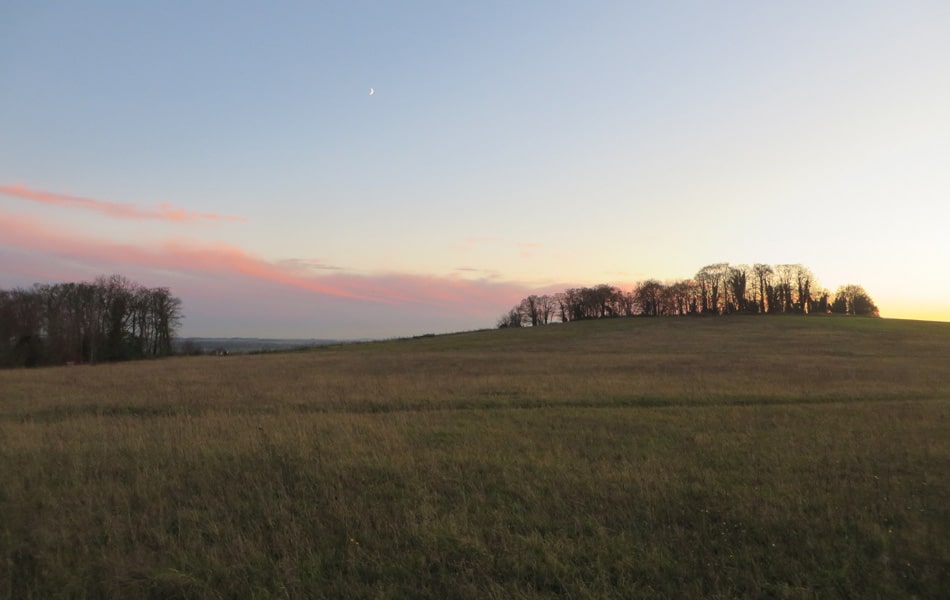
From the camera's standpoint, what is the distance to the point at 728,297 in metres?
118

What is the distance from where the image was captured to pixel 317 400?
61.6 ft

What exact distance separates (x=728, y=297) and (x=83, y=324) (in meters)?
123

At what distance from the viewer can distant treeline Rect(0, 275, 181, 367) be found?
6387 cm

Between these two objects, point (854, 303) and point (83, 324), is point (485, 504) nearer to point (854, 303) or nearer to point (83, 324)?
point (83, 324)

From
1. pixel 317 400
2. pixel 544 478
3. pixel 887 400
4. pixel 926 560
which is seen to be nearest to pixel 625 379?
pixel 887 400

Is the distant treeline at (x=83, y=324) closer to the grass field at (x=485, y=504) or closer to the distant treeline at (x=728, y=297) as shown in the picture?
the grass field at (x=485, y=504)

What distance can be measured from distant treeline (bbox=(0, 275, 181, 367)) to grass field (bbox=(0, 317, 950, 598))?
63.6 meters

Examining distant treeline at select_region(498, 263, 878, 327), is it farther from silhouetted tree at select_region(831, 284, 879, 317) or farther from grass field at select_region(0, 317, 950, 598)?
grass field at select_region(0, 317, 950, 598)

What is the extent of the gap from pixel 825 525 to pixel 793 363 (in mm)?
30837

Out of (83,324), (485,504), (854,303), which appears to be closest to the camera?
(485,504)

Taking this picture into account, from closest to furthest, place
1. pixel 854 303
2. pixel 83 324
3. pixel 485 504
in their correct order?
pixel 485 504
pixel 83 324
pixel 854 303

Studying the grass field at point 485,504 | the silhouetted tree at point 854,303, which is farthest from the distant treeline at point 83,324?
the silhouetted tree at point 854,303

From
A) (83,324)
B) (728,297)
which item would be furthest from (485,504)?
(728,297)

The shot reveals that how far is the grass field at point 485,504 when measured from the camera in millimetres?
5371
